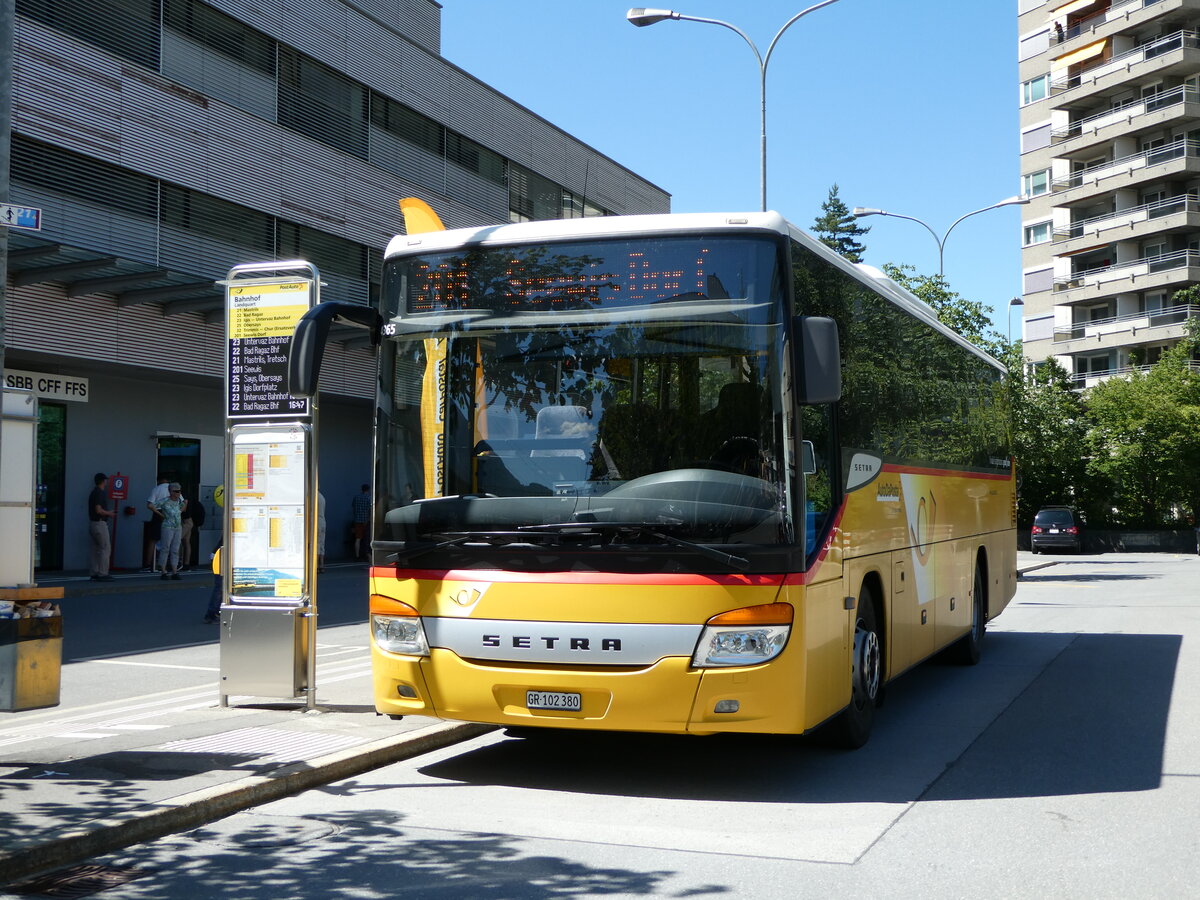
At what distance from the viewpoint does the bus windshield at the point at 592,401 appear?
662 cm

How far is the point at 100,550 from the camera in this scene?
22.3 metres

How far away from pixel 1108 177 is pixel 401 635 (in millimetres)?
64401

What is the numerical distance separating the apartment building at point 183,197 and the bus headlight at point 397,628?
1461 centimetres

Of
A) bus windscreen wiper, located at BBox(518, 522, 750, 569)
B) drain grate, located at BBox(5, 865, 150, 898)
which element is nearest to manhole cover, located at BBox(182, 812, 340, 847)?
drain grate, located at BBox(5, 865, 150, 898)

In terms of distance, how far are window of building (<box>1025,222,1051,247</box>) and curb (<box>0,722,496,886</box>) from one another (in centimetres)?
6766

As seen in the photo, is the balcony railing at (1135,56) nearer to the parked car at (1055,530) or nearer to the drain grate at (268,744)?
the parked car at (1055,530)

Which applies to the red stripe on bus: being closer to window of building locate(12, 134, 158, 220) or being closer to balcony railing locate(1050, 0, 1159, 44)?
window of building locate(12, 134, 158, 220)

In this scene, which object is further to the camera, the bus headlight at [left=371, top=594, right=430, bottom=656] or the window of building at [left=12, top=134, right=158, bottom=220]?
the window of building at [left=12, top=134, right=158, bottom=220]

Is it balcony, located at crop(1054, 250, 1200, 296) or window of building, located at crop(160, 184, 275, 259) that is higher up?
balcony, located at crop(1054, 250, 1200, 296)

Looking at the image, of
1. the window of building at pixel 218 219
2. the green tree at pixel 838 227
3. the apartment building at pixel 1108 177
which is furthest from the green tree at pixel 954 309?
the green tree at pixel 838 227

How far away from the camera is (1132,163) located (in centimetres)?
6312

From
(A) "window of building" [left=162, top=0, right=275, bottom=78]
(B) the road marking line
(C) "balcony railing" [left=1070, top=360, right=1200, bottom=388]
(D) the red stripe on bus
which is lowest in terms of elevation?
(B) the road marking line

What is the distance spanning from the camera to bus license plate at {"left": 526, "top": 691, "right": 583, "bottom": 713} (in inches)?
263

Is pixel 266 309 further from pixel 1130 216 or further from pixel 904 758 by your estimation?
pixel 1130 216
